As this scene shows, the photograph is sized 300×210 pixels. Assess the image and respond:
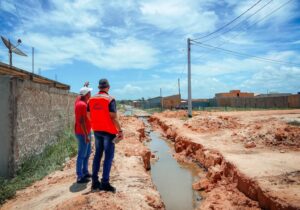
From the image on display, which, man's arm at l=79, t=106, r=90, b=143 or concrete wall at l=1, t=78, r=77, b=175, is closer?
man's arm at l=79, t=106, r=90, b=143

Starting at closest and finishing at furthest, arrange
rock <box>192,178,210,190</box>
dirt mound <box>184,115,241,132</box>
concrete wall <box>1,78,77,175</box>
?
1. concrete wall <box>1,78,77,175</box>
2. rock <box>192,178,210,190</box>
3. dirt mound <box>184,115,241,132</box>

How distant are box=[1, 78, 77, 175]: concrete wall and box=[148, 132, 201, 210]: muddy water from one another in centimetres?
349

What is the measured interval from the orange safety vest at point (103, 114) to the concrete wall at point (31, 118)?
7.71 ft

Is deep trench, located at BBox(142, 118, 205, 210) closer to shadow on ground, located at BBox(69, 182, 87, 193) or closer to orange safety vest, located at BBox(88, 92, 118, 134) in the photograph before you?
shadow on ground, located at BBox(69, 182, 87, 193)

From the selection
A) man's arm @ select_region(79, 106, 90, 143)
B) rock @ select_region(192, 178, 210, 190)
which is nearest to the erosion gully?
rock @ select_region(192, 178, 210, 190)

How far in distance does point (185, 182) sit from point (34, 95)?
5.10m

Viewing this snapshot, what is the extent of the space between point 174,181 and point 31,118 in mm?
4726

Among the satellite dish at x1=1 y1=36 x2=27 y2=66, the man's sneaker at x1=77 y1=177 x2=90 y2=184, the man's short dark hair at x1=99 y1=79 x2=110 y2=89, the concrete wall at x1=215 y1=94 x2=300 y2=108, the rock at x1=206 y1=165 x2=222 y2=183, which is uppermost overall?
the satellite dish at x1=1 y1=36 x2=27 y2=66

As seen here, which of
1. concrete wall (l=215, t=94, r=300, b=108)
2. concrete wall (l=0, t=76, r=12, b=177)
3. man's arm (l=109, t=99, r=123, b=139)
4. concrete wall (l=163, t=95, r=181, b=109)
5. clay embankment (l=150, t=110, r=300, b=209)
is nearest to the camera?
man's arm (l=109, t=99, r=123, b=139)

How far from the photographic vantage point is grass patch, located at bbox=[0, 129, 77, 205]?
538cm

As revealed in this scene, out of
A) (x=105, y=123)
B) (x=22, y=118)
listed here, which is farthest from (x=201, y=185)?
(x=22, y=118)

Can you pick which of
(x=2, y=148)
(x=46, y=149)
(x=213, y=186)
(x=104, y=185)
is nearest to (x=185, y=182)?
(x=213, y=186)

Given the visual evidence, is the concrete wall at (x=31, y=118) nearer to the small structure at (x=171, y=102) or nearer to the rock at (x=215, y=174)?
the rock at (x=215, y=174)

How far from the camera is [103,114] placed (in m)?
4.58
